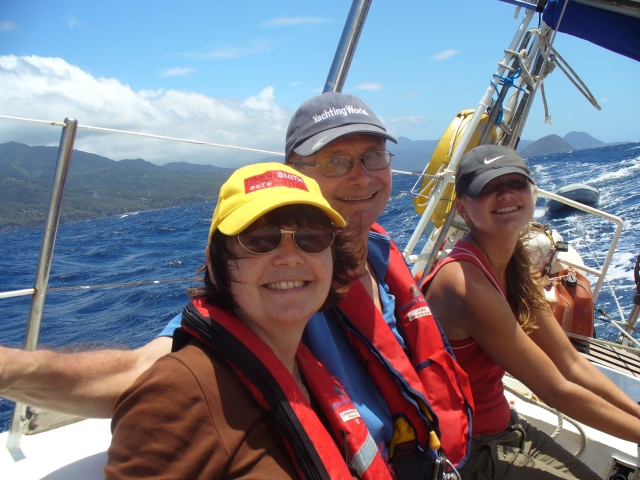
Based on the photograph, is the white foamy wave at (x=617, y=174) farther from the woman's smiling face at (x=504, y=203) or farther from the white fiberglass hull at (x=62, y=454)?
the white fiberglass hull at (x=62, y=454)

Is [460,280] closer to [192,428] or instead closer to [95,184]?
[192,428]

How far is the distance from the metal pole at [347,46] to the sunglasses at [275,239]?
1.28 meters

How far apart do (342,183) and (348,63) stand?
0.95 meters

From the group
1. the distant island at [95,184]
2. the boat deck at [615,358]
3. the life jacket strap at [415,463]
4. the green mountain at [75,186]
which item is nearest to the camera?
the life jacket strap at [415,463]

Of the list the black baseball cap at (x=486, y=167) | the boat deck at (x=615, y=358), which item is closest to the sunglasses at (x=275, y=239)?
the black baseball cap at (x=486, y=167)

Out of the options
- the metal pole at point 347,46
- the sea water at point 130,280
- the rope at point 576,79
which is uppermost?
the rope at point 576,79

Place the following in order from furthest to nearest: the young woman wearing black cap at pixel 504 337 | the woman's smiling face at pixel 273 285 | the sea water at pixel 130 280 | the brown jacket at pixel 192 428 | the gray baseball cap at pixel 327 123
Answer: the sea water at pixel 130 280 → the young woman wearing black cap at pixel 504 337 → the gray baseball cap at pixel 327 123 → the woman's smiling face at pixel 273 285 → the brown jacket at pixel 192 428

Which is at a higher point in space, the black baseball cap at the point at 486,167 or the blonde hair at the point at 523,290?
the black baseball cap at the point at 486,167

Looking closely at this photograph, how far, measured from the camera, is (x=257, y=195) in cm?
105

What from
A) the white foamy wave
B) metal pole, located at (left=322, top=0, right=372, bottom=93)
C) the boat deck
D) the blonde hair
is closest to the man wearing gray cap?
the blonde hair

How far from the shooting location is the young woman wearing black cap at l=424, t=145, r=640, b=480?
5.57 ft

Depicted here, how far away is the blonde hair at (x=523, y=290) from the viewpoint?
1.94 m

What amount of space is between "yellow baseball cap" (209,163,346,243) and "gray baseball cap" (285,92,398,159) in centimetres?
36

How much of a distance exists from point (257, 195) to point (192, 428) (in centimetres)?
50
